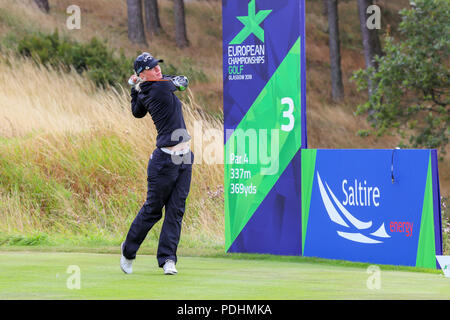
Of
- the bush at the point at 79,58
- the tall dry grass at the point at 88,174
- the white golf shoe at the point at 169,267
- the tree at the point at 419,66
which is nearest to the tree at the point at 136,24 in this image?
the bush at the point at 79,58

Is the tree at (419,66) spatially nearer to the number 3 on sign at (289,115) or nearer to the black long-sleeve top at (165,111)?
the number 3 on sign at (289,115)

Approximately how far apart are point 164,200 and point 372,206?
2301mm

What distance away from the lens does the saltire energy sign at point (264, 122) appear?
398 inches

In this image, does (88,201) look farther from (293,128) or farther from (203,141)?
(293,128)

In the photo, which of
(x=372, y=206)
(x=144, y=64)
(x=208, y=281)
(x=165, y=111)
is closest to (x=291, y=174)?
(x=372, y=206)

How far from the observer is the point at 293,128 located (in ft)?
33.0

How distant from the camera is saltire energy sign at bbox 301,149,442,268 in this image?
870 cm

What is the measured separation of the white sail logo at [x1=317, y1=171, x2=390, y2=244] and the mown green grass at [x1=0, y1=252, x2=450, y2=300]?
379 mm

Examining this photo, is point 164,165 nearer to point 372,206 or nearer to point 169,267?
point 169,267

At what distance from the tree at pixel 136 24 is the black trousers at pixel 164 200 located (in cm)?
2872

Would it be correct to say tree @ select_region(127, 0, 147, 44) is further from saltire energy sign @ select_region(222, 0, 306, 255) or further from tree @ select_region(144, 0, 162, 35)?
saltire energy sign @ select_region(222, 0, 306, 255)

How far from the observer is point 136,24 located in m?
37.3
